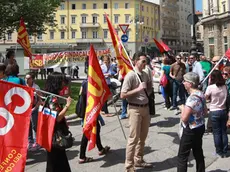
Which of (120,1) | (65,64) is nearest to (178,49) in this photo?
(120,1)

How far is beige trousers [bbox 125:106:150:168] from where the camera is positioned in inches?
198

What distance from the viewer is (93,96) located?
5.20m

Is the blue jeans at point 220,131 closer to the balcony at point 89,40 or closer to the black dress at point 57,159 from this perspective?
the black dress at point 57,159

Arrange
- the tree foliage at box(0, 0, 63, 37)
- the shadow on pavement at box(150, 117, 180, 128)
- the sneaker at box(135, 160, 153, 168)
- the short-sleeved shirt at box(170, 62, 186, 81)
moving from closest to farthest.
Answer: the sneaker at box(135, 160, 153, 168) < the shadow on pavement at box(150, 117, 180, 128) < the short-sleeved shirt at box(170, 62, 186, 81) < the tree foliage at box(0, 0, 63, 37)

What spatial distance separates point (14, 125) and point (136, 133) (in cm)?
205

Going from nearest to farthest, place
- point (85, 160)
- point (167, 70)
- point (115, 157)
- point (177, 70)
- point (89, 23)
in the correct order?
point (85, 160) → point (115, 157) → point (177, 70) → point (167, 70) → point (89, 23)

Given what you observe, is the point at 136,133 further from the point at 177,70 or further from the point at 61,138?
the point at 177,70

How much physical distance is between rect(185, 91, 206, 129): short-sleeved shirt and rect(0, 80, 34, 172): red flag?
2.11m

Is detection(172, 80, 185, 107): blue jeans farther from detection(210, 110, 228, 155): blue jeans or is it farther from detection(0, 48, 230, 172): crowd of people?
detection(210, 110, 228, 155): blue jeans

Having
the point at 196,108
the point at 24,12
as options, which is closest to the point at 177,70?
the point at 196,108

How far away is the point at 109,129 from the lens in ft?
26.8

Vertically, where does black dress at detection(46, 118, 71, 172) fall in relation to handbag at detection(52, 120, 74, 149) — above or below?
below

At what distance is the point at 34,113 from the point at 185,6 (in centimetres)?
11881

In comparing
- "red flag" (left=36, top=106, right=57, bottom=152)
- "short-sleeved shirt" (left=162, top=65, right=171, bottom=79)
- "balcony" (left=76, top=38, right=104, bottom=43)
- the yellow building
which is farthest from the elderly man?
"balcony" (left=76, top=38, right=104, bottom=43)
